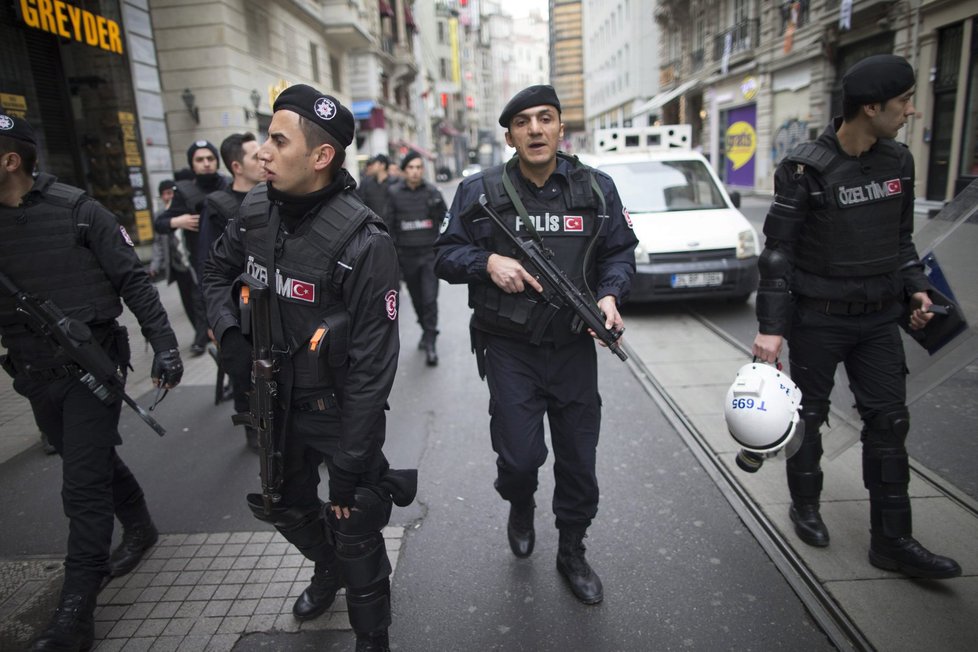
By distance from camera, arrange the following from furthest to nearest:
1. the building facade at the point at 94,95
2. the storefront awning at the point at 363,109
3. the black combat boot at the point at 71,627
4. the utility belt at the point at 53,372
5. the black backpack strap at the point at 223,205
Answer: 1. the storefront awning at the point at 363,109
2. the building facade at the point at 94,95
3. the black backpack strap at the point at 223,205
4. the utility belt at the point at 53,372
5. the black combat boot at the point at 71,627

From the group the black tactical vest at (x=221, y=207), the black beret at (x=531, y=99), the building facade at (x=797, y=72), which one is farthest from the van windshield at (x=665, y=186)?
the black beret at (x=531, y=99)

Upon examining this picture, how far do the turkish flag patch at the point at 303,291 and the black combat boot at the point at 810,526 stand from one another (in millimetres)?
2472

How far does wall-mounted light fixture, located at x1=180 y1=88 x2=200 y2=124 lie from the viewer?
45.2 ft

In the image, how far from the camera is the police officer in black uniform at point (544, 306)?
262cm

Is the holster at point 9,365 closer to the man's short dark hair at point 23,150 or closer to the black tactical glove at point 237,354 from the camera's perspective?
the man's short dark hair at point 23,150

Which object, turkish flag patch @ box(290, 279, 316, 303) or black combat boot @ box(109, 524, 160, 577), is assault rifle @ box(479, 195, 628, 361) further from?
black combat boot @ box(109, 524, 160, 577)

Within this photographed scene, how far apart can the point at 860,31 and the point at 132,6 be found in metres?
17.2

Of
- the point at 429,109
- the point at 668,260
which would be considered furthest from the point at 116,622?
the point at 429,109

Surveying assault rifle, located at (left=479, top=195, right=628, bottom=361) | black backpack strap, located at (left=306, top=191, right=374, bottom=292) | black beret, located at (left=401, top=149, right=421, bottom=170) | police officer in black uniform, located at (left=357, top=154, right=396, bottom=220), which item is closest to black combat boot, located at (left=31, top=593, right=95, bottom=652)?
black backpack strap, located at (left=306, top=191, right=374, bottom=292)

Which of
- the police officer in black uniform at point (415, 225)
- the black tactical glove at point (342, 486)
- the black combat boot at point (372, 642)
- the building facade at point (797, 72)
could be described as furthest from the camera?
the building facade at point (797, 72)

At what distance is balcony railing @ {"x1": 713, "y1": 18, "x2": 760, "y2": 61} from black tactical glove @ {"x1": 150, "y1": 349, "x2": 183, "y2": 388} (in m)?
25.2

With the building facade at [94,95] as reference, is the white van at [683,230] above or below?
below

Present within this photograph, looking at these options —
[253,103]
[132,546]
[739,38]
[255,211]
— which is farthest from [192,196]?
[739,38]

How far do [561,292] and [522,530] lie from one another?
1.19 metres
